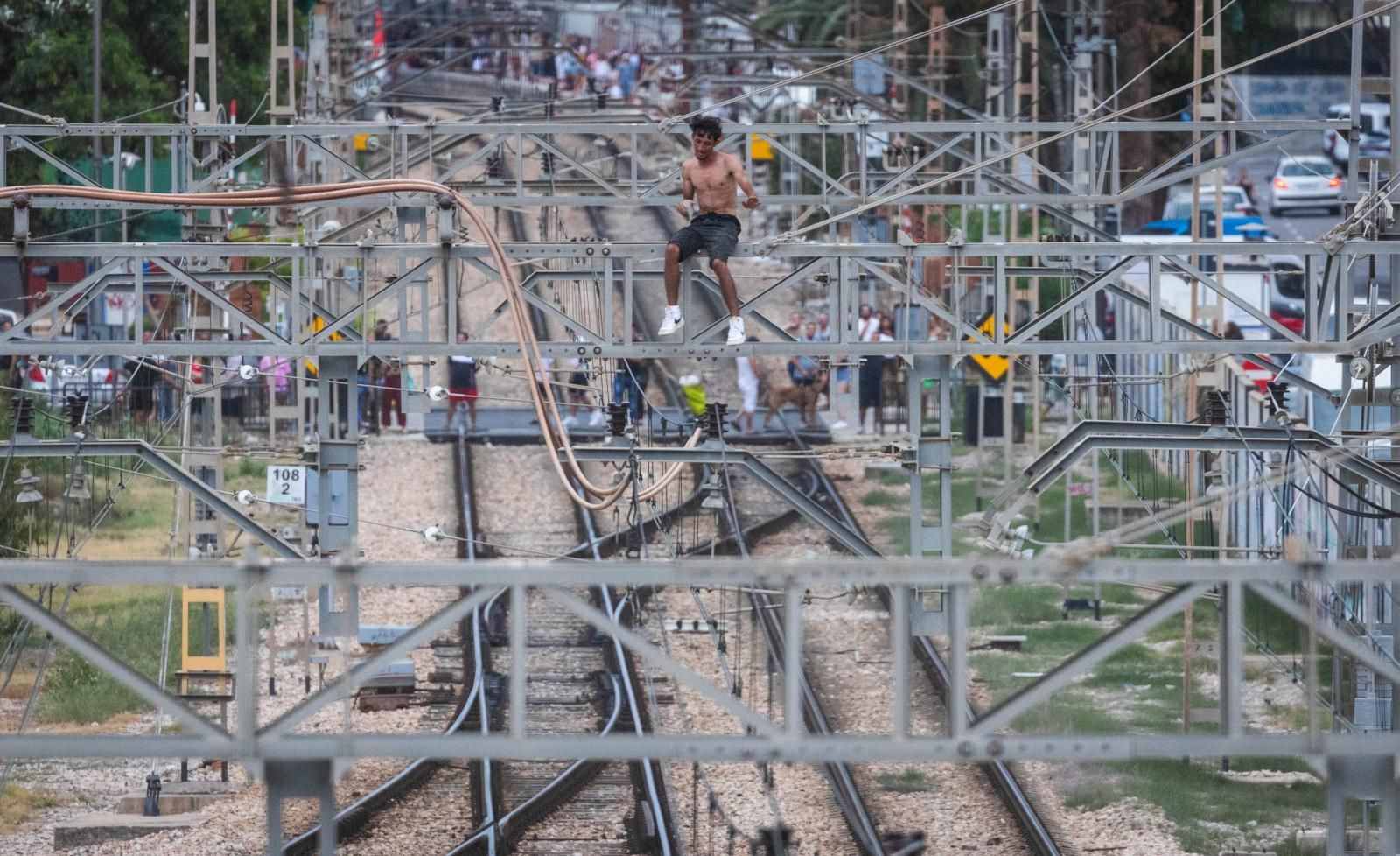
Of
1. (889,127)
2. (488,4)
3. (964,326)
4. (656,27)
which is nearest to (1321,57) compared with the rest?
(656,27)

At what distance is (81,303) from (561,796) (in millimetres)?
5478

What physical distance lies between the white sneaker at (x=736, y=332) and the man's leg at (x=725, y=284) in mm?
46

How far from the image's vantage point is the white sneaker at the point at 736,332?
45.4 ft

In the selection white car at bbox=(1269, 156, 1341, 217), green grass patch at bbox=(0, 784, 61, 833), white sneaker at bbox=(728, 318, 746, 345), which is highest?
white car at bbox=(1269, 156, 1341, 217)

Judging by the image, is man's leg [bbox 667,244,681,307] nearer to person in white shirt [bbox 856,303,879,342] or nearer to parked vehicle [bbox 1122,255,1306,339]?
person in white shirt [bbox 856,303,879,342]

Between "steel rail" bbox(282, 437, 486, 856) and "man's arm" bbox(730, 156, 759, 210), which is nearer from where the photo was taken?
"man's arm" bbox(730, 156, 759, 210)

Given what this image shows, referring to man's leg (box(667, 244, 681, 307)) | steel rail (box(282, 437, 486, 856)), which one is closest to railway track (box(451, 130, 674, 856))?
steel rail (box(282, 437, 486, 856))

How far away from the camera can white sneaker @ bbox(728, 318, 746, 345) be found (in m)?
13.9

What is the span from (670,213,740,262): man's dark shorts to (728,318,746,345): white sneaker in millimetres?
402

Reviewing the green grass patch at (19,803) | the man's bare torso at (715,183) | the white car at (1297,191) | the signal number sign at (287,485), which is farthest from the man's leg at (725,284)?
the white car at (1297,191)

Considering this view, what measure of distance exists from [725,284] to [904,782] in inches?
227

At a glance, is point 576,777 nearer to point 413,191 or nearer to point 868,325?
point 413,191

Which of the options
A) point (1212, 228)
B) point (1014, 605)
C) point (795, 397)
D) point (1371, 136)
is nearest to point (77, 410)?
point (1014, 605)

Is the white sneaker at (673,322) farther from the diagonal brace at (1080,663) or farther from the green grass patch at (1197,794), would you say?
the green grass patch at (1197,794)
